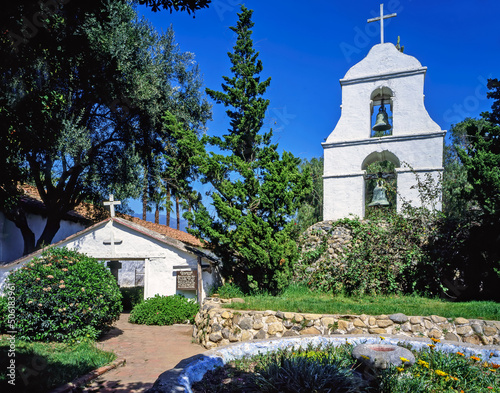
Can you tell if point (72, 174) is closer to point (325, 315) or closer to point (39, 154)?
point (39, 154)

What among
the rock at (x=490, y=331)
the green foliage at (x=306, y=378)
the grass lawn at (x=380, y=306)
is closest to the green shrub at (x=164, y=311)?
the grass lawn at (x=380, y=306)

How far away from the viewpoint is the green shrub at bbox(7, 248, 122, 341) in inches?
342

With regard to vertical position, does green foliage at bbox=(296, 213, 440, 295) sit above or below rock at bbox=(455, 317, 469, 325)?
above

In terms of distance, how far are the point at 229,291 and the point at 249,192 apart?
11.0 feet

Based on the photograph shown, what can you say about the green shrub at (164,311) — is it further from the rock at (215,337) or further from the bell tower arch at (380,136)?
the bell tower arch at (380,136)

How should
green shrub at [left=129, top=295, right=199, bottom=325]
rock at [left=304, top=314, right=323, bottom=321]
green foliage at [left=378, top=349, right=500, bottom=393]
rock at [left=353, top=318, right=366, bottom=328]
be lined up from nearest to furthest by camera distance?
green foliage at [left=378, top=349, right=500, bottom=393]
rock at [left=353, top=318, right=366, bottom=328]
rock at [left=304, top=314, right=323, bottom=321]
green shrub at [left=129, top=295, right=199, bottom=325]

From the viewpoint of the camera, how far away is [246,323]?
9.38 m

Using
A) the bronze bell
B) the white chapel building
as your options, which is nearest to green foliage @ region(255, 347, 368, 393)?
the white chapel building

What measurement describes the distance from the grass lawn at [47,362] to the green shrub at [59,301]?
15.0 inches

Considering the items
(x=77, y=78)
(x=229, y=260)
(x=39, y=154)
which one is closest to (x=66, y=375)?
(x=229, y=260)

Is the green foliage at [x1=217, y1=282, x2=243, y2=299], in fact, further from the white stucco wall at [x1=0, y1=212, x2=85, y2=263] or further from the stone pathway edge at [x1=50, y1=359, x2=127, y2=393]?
the white stucco wall at [x1=0, y1=212, x2=85, y2=263]

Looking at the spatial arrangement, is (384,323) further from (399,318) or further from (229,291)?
(229,291)

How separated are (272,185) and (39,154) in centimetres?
906

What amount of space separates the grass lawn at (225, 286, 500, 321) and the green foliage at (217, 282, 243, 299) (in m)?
1.70
